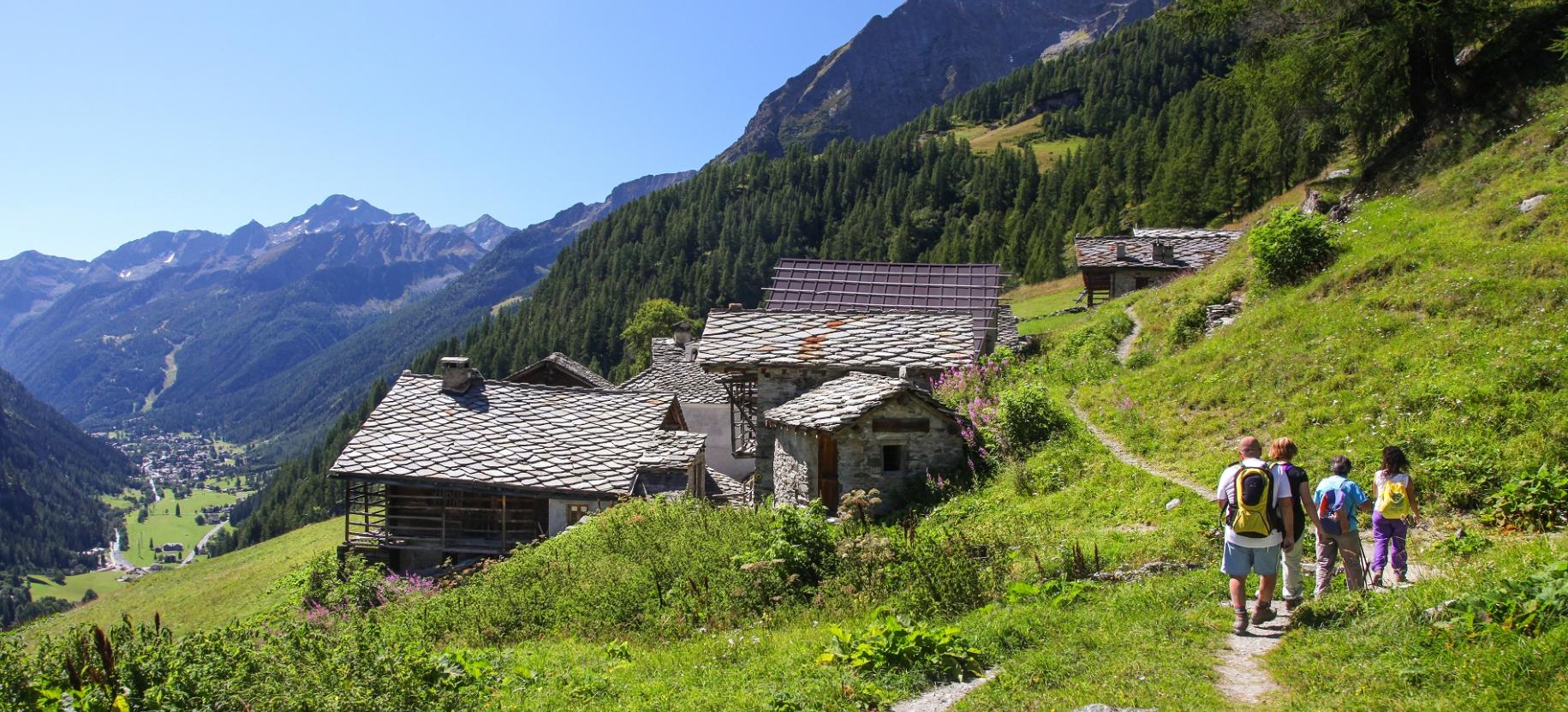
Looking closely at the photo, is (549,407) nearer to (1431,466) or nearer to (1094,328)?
(1094,328)

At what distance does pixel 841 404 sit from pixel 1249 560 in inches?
460

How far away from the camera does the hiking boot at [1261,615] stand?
343 inches

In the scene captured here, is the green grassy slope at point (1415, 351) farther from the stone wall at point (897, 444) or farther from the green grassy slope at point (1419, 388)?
the stone wall at point (897, 444)

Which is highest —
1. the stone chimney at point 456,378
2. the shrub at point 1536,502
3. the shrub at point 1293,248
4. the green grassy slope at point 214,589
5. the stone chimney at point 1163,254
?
the stone chimney at point 1163,254

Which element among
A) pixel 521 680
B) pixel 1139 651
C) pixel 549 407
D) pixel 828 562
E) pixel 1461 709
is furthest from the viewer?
pixel 549 407

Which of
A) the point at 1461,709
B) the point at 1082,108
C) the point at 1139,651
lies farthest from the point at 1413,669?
the point at 1082,108

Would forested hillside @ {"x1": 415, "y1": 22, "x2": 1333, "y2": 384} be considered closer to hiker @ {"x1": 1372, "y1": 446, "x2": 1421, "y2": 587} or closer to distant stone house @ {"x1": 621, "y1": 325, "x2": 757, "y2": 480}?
distant stone house @ {"x1": 621, "y1": 325, "x2": 757, "y2": 480}

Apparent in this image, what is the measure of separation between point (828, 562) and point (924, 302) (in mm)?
29163

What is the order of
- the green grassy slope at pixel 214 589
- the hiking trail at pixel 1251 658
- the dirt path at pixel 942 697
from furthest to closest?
the green grassy slope at pixel 214 589, the dirt path at pixel 942 697, the hiking trail at pixel 1251 658

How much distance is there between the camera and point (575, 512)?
997 inches

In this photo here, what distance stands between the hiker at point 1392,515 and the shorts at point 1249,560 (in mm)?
1555

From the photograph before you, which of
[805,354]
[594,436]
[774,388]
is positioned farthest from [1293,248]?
[594,436]

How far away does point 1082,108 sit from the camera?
15750 cm

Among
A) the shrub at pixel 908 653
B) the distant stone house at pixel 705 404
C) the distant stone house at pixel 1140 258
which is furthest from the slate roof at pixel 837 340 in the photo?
the distant stone house at pixel 1140 258
